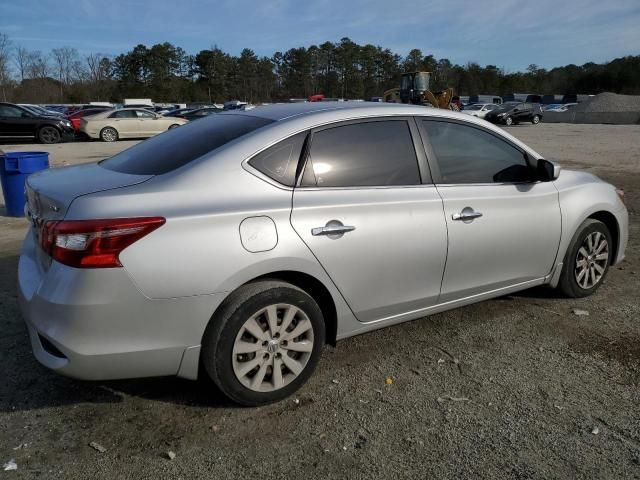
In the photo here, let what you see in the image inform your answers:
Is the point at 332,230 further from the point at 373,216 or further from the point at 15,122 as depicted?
the point at 15,122

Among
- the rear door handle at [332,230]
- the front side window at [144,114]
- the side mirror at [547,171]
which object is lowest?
the front side window at [144,114]

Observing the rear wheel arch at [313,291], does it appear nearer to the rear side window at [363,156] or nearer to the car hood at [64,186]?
the rear side window at [363,156]

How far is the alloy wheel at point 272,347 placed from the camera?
2842 millimetres

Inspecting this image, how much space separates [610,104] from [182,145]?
47.7 m

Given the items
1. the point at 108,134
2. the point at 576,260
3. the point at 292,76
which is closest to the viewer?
the point at 576,260

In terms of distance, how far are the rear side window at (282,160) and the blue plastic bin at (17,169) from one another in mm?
5769

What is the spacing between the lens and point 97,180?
9.59 feet

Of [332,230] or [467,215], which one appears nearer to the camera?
[332,230]

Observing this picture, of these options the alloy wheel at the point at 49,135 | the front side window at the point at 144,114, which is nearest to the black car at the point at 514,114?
the front side window at the point at 144,114

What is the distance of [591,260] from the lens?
4.47 meters

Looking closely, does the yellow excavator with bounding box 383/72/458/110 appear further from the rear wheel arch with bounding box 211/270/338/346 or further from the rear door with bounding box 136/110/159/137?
the rear wheel arch with bounding box 211/270/338/346

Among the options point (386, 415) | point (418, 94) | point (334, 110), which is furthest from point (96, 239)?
point (418, 94)

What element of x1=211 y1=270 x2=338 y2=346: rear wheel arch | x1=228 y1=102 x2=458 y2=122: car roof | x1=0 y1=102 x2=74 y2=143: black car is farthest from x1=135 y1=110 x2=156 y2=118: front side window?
x1=211 y1=270 x2=338 y2=346: rear wheel arch

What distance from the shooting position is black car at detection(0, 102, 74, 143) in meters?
20.2
